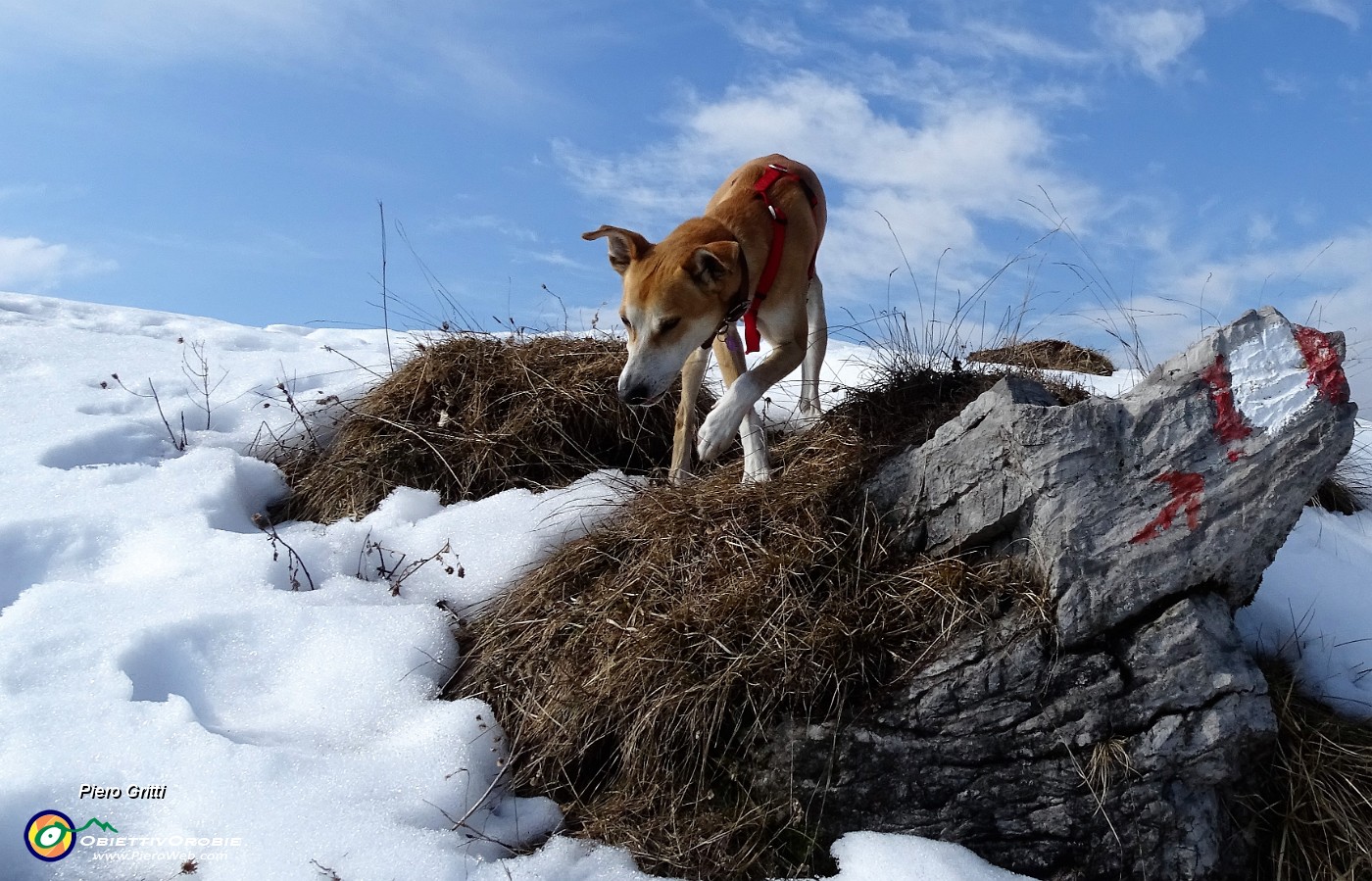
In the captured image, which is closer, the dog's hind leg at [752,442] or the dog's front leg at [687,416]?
the dog's hind leg at [752,442]

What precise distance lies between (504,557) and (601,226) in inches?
64.4

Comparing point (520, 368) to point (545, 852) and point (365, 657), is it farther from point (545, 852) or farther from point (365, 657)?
point (545, 852)

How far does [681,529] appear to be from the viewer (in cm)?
378

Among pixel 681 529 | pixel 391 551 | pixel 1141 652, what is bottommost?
pixel 391 551

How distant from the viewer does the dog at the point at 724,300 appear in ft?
13.0

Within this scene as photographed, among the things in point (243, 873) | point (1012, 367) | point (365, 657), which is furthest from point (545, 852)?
point (1012, 367)

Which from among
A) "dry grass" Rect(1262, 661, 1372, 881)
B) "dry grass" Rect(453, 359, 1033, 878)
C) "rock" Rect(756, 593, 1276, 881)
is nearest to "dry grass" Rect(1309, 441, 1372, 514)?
"dry grass" Rect(1262, 661, 1372, 881)

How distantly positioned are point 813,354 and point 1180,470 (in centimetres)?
245

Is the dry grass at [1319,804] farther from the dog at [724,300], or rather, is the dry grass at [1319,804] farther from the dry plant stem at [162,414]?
the dry plant stem at [162,414]

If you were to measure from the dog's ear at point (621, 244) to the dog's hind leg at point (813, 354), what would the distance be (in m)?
1.08

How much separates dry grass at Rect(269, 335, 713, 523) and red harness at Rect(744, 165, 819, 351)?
106 centimetres

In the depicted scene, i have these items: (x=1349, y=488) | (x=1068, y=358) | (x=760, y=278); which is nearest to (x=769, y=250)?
(x=760, y=278)

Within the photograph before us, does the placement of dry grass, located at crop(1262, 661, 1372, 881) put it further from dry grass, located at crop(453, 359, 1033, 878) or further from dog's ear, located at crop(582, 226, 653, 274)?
dog's ear, located at crop(582, 226, 653, 274)

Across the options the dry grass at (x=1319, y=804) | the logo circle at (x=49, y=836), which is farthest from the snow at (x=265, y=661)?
the dry grass at (x=1319, y=804)
